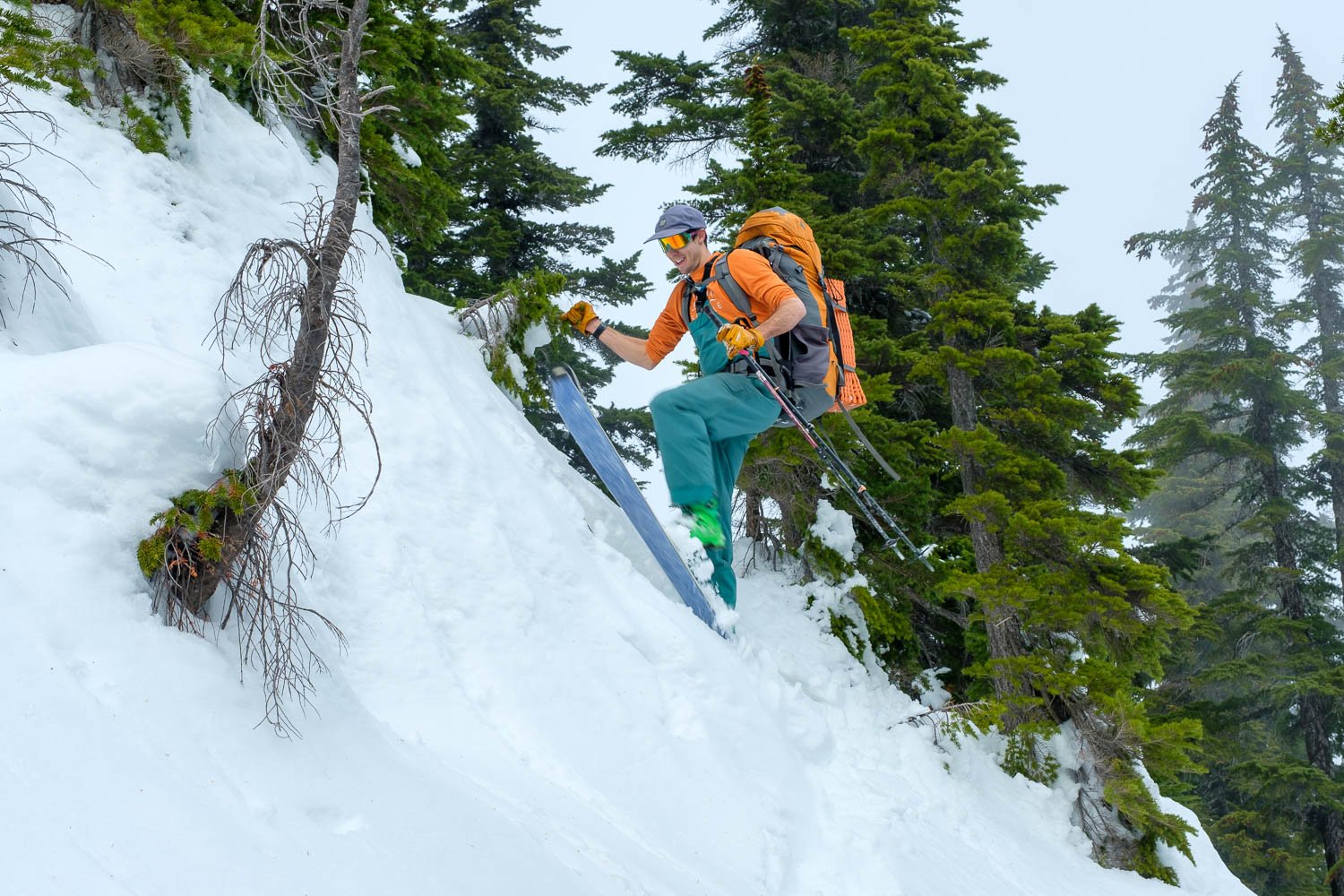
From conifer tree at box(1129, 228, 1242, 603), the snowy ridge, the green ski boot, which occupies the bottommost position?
the snowy ridge

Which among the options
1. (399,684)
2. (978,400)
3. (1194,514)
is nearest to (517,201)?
(978,400)

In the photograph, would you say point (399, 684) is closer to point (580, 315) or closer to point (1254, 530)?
point (580, 315)

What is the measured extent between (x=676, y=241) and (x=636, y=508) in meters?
1.91

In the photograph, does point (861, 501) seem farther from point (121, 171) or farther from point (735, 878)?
point (121, 171)

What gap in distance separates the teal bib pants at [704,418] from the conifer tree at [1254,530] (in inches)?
515

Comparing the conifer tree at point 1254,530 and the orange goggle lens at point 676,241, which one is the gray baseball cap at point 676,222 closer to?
the orange goggle lens at point 676,241

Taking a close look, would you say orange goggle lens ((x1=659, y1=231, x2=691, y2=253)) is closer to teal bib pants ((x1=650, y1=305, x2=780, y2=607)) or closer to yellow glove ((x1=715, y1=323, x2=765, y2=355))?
teal bib pants ((x1=650, y1=305, x2=780, y2=607))

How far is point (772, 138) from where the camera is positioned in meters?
9.81

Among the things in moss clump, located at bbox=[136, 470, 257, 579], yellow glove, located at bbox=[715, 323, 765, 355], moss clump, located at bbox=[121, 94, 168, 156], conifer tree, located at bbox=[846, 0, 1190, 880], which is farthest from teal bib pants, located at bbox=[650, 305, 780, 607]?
moss clump, located at bbox=[121, 94, 168, 156]

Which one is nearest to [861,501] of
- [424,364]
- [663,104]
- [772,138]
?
[424,364]

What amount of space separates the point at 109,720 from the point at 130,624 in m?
0.36

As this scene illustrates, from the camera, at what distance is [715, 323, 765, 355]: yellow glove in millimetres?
5590

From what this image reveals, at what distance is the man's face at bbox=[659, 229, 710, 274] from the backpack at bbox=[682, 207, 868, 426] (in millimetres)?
179

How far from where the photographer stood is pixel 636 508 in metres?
6.47
